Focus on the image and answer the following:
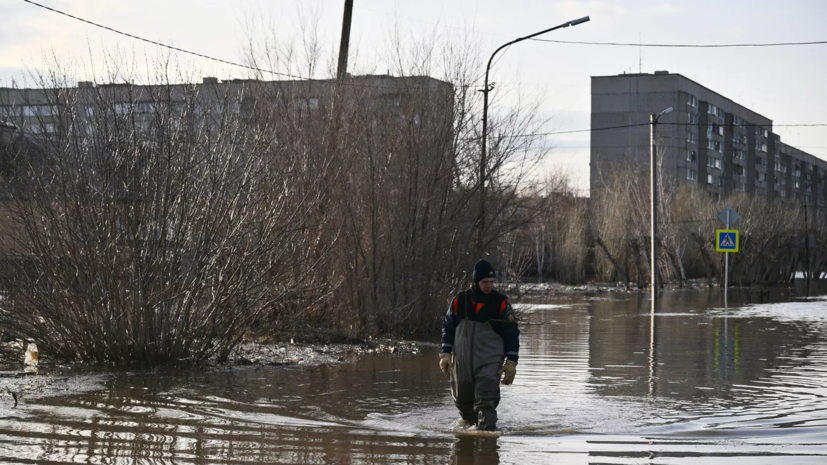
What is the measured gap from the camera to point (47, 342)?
13.6m

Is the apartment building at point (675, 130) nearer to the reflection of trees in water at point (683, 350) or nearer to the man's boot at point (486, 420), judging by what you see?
the reflection of trees in water at point (683, 350)

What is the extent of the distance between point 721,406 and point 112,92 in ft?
28.7

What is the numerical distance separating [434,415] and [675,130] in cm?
8103

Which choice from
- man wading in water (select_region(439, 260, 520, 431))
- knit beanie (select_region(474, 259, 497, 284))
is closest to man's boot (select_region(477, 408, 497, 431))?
man wading in water (select_region(439, 260, 520, 431))

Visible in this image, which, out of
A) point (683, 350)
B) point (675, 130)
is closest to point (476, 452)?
point (683, 350)

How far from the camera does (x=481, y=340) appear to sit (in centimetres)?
950

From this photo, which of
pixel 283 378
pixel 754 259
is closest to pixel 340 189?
pixel 283 378

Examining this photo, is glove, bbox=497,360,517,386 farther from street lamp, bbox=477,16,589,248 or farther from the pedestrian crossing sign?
the pedestrian crossing sign

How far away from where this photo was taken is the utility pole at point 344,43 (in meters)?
21.5

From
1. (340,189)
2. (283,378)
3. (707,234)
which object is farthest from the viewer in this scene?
(707,234)

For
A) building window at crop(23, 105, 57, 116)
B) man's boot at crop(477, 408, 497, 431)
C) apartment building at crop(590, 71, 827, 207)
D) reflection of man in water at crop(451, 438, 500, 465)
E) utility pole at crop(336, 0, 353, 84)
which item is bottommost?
reflection of man in water at crop(451, 438, 500, 465)

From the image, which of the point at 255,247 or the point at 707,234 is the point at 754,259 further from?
the point at 255,247

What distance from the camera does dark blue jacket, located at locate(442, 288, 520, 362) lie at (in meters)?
9.49

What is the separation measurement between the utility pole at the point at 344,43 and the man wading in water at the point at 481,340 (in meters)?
12.3
